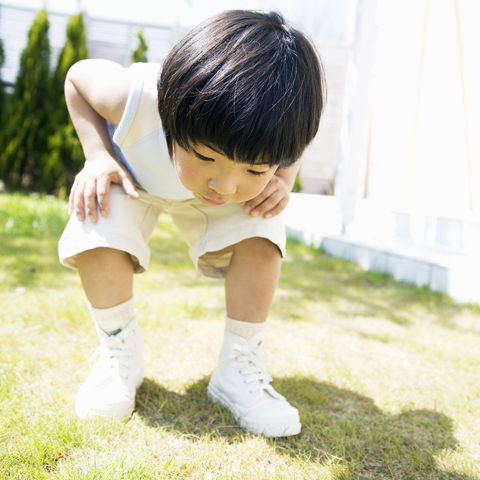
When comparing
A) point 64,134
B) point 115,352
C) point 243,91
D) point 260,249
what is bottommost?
point 115,352

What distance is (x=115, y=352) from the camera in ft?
4.10

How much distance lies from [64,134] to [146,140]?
16.6 feet

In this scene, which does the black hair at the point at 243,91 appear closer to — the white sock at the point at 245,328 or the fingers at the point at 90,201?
the fingers at the point at 90,201

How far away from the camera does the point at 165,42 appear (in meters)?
6.48

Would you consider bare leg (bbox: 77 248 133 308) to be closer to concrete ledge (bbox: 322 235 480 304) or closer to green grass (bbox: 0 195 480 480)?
green grass (bbox: 0 195 480 480)

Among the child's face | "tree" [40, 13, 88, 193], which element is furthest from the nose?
"tree" [40, 13, 88, 193]

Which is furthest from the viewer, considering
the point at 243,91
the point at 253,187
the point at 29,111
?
the point at 29,111

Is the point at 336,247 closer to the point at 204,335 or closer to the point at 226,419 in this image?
the point at 204,335

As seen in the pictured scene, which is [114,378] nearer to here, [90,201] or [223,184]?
[90,201]

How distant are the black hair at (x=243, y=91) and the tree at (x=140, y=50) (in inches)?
221

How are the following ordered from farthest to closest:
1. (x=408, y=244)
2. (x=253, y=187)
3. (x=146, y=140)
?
(x=408, y=244) < (x=146, y=140) < (x=253, y=187)

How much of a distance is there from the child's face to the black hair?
0.07 ft

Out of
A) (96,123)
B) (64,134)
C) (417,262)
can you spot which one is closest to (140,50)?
(64,134)

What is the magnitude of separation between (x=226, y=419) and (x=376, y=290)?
5.45 ft
